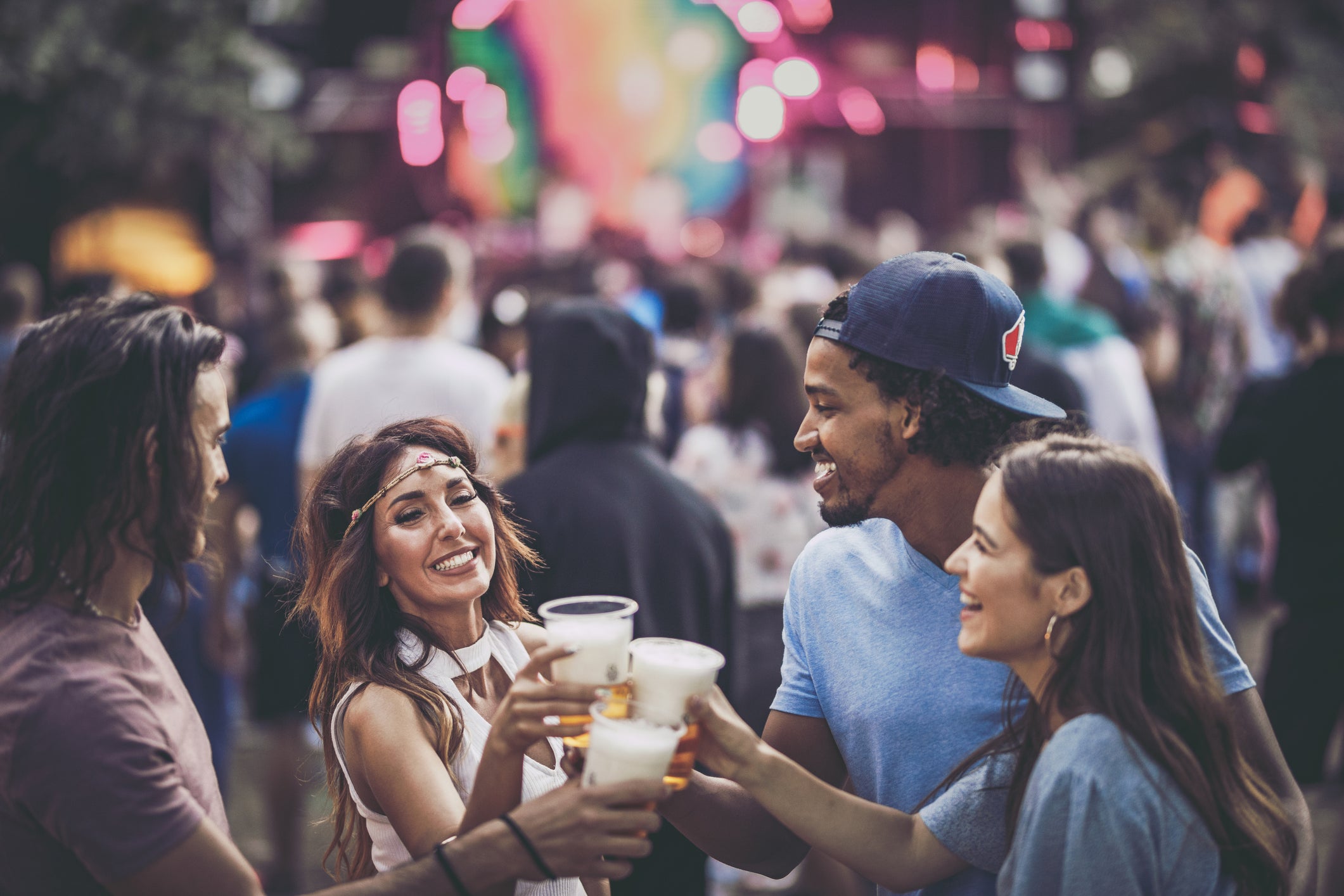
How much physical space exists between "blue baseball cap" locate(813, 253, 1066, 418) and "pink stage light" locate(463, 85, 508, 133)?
1288 cm

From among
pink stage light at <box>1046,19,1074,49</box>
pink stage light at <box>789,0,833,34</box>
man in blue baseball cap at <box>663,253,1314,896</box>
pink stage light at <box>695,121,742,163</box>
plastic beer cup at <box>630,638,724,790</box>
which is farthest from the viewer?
pink stage light at <box>789,0,833,34</box>

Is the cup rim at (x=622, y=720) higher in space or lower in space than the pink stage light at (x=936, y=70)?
lower

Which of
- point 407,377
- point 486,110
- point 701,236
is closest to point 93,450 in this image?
point 407,377

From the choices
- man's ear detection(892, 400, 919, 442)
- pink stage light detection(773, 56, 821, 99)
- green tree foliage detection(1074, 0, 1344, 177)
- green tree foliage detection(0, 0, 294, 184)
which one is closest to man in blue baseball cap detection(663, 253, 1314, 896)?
man's ear detection(892, 400, 919, 442)

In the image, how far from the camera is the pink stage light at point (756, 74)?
14.8 m

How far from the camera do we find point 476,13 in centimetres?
1402

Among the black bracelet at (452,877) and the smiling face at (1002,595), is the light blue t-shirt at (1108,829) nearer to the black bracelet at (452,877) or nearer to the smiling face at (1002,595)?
the smiling face at (1002,595)

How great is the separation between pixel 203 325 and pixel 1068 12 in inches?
612

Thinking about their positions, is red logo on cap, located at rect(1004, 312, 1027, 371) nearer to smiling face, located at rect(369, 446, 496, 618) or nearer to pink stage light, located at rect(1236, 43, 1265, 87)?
smiling face, located at rect(369, 446, 496, 618)

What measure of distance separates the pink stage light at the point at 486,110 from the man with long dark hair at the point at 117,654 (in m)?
12.8

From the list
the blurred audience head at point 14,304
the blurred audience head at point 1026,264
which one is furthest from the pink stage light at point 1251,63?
the blurred audience head at point 14,304

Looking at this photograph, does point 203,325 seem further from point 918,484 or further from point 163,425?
point 918,484

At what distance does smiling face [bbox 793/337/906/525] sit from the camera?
2002 mm

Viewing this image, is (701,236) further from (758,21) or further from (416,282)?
(416,282)
